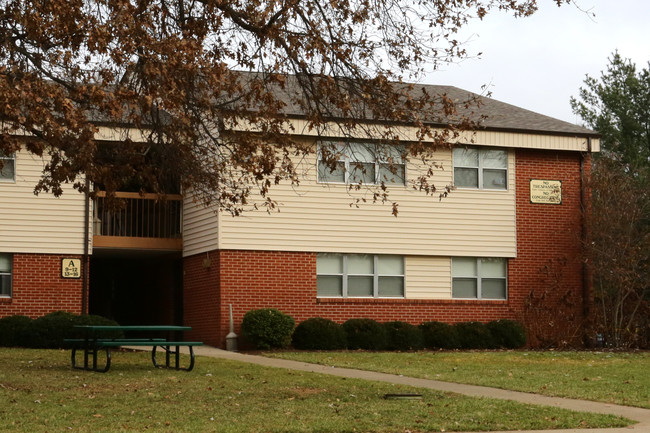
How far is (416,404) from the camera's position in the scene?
11656mm

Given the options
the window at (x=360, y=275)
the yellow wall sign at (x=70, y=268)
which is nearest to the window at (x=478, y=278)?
the window at (x=360, y=275)

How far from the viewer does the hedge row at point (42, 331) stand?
2167 centimetres

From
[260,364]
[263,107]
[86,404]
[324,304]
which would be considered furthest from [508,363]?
[86,404]

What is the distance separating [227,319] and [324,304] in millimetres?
2433

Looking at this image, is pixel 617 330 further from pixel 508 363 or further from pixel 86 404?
pixel 86 404

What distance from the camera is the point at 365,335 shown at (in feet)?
76.8

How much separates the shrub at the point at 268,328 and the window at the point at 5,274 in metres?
5.87

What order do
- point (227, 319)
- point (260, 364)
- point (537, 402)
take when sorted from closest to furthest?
1. point (537, 402)
2. point (260, 364)
3. point (227, 319)

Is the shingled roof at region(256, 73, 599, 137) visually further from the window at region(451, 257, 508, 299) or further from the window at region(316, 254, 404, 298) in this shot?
the window at region(316, 254, 404, 298)

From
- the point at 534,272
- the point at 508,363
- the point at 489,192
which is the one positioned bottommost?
the point at 508,363

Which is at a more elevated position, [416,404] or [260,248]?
[260,248]

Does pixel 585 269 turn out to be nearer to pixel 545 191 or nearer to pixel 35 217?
pixel 545 191

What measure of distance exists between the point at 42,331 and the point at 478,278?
11.0 metres

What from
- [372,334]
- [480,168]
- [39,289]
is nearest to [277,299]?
[372,334]
